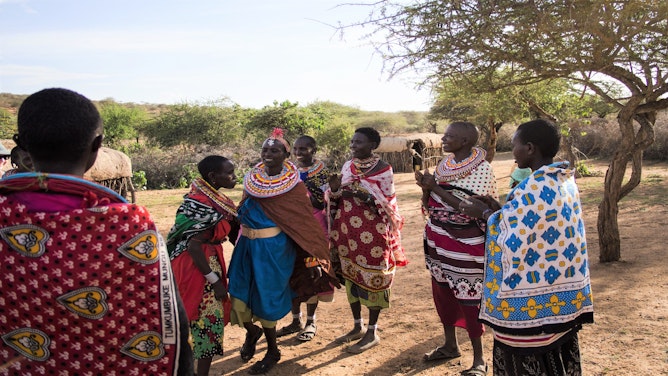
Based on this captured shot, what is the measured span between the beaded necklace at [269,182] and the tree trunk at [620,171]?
4046 mm

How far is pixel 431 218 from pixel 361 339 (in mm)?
1337

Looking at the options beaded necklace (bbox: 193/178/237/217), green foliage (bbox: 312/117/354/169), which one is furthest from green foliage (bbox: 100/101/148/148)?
beaded necklace (bbox: 193/178/237/217)

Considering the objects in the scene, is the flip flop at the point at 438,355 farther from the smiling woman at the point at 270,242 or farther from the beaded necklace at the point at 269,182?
the beaded necklace at the point at 269,182

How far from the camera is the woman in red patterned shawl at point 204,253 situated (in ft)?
10.6

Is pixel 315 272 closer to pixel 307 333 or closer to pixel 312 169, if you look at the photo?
pixel 307 333

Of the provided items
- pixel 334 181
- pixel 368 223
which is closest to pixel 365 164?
pixel 334 181

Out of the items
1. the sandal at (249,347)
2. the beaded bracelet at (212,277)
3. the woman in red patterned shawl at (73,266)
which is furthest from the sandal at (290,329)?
the woman in red patterned shawl at (73,266)

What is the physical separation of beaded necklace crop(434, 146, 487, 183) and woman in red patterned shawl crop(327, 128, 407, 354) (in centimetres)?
60

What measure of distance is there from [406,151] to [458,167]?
20.3m

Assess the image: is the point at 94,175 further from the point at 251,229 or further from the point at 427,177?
the point at 427,177

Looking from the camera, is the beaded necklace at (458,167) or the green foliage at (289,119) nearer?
the beaded necklace at (458,167)

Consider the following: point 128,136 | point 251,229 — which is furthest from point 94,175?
point 128,136

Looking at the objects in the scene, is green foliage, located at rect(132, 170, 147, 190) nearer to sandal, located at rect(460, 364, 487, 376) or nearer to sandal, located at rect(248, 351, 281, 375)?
sandal, located at rect(248, 351, 281, 375)

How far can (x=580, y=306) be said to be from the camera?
2531mm
